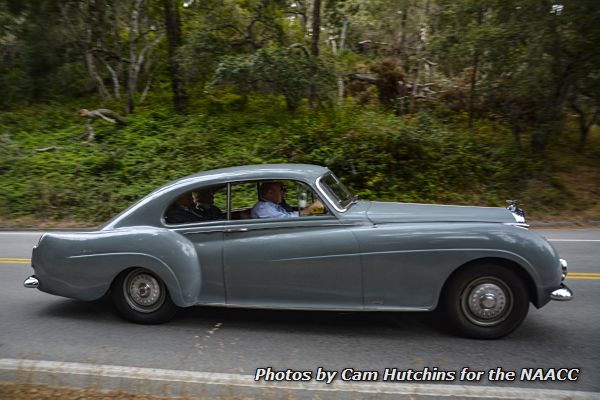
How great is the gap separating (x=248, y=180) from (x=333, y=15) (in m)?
16.3

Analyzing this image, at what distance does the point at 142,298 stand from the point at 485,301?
3.36 m

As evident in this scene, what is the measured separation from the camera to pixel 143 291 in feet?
18.2

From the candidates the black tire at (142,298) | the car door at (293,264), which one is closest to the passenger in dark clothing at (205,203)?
the car door at (293,264)

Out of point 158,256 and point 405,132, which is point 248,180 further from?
point 405,132

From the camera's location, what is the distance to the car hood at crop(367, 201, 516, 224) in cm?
516

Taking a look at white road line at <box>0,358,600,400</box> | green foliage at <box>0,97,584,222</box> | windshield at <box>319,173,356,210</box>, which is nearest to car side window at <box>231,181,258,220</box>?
windshield at <box>319,173,356,210</box>

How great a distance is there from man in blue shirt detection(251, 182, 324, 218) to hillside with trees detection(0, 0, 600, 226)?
348 inches

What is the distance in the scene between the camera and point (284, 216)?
5363 millimetres

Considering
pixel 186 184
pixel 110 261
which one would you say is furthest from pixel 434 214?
pixel 110 261

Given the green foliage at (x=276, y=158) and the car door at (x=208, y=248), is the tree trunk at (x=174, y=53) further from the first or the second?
the car door at (x=208, y=248)

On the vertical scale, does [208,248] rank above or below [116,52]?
below

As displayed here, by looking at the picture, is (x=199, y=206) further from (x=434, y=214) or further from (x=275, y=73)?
(x=275, y=73)

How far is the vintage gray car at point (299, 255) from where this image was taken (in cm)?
490

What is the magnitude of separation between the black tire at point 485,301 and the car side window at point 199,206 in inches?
93.2
